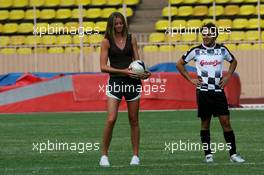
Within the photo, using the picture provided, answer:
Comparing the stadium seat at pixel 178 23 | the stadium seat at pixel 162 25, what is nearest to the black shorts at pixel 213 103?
the stadium seat at pixel 162 25

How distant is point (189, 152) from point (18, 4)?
2027 cm

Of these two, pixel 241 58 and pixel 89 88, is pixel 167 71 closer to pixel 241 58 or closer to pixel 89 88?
pixel 89 88

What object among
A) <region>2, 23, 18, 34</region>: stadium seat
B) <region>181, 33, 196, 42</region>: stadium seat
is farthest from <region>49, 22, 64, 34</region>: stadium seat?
<region>181, 33, 196, 42</region>: stadium seat

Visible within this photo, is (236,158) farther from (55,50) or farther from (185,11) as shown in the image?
(185,11)

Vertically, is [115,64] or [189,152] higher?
[115,64]

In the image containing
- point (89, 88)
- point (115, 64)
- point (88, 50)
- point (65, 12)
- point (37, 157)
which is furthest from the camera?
point (65, 12)

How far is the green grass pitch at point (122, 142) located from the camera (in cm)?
1221

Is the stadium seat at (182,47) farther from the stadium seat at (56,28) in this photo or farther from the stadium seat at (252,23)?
the stadium seat at (56,28)

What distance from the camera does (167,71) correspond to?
88.4ft

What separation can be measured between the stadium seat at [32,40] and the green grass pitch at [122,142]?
7.67m

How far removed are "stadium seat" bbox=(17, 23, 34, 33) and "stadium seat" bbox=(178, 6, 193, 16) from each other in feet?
16.5

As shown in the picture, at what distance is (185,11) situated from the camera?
33.6 m

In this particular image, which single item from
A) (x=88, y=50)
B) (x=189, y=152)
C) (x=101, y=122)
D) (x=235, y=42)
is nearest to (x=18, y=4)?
(x=88, y=50)

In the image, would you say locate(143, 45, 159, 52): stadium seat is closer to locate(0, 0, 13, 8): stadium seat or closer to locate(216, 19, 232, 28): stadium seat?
locate(216, 19, 232, 28): stadium seat
